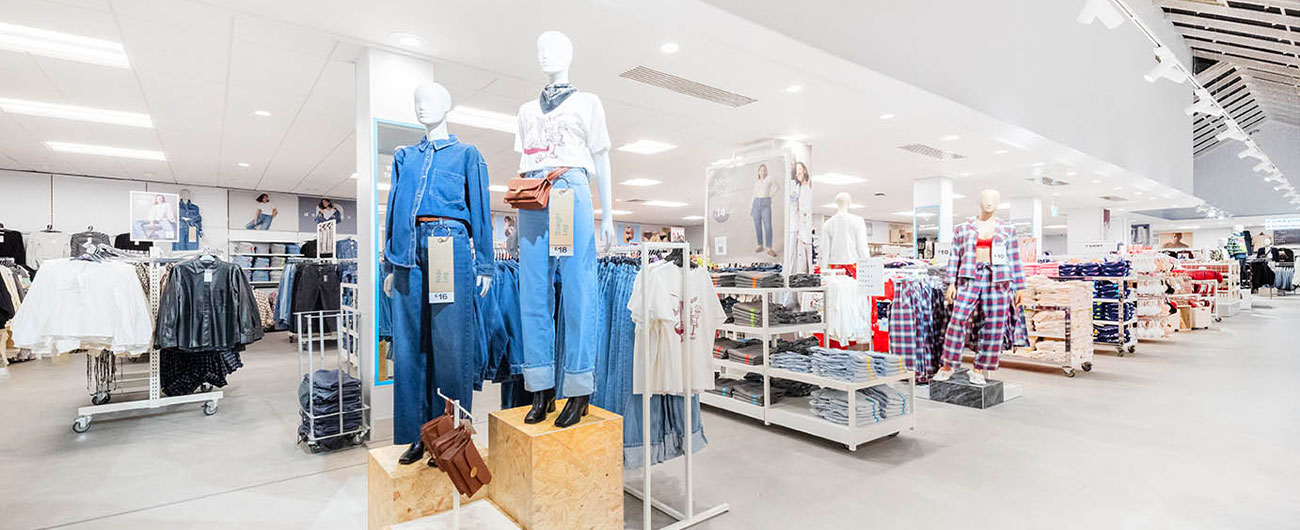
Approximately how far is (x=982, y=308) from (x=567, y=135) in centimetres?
396

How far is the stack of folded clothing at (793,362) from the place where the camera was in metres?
4.25

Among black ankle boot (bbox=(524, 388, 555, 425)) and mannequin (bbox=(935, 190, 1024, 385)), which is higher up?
mannequin (bbox=(935, 190, 1024, 385))

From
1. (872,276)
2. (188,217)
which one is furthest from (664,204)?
(872,276)

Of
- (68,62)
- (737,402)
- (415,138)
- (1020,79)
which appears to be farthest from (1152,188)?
(68,62)

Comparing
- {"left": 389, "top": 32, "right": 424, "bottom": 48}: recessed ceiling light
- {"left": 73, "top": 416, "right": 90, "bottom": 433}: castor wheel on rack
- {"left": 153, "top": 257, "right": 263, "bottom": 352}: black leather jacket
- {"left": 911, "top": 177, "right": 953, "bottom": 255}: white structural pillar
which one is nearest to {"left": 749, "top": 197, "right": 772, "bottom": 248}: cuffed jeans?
{"left": 389, "top": 32, "right": 424, "bottom": 48}: recessed ceiling light

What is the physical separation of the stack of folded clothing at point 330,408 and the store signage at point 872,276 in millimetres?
4103

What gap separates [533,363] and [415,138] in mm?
2815

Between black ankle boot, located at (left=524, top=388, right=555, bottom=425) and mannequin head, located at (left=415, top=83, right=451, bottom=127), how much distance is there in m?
1.16

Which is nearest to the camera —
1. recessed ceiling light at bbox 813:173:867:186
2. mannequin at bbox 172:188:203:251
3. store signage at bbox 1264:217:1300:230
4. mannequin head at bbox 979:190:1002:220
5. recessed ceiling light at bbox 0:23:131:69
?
recessed ceiling light at bbox 0:23:131:69

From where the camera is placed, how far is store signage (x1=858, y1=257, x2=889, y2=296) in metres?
4.96

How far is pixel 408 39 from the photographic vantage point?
13.8 feet

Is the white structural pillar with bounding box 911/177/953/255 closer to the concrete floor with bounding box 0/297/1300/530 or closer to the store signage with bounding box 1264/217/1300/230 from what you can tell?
the concrete floor with bounding box 0/297/1300/530

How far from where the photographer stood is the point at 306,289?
25.9 feet

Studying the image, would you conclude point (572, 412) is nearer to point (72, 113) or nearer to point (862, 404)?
point (862, 404)
